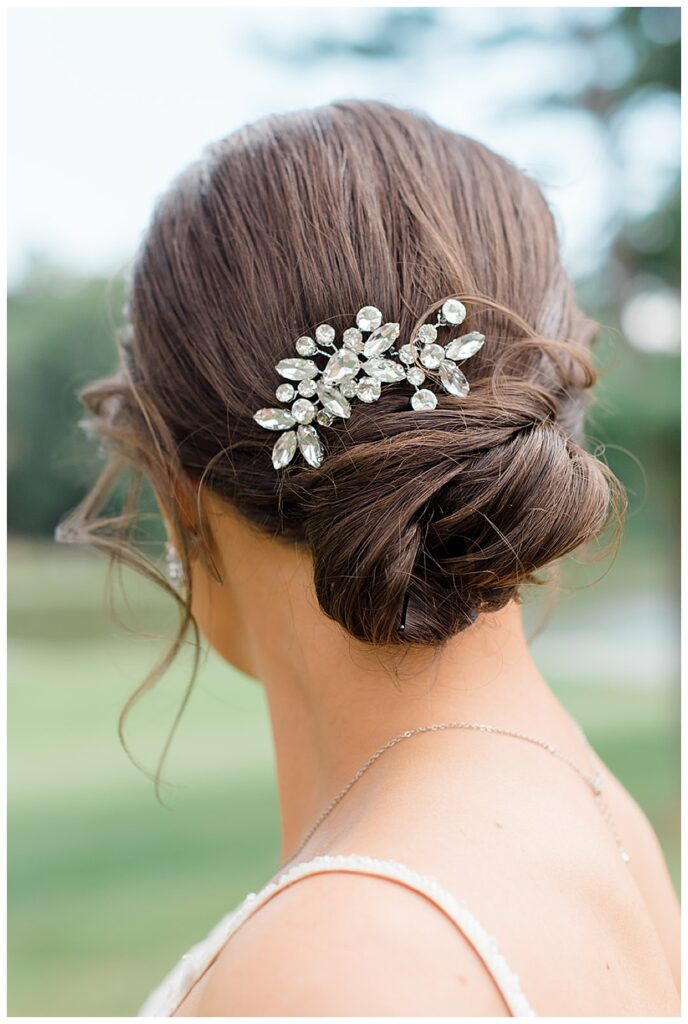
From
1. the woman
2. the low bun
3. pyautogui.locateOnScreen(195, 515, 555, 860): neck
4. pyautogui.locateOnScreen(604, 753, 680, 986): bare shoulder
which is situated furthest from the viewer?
pyautogui.locateOnScreen(604, 753, 680, 986): bare shoulder

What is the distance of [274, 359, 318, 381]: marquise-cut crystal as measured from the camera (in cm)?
121

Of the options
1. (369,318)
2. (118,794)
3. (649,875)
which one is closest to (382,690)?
(369,318)

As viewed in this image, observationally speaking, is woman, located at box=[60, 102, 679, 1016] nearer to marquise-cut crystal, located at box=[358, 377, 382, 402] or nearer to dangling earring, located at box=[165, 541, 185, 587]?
marquise-cut crystal, located at box=[358, 377, 382, 402]

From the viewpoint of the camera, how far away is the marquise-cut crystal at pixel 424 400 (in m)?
1.18

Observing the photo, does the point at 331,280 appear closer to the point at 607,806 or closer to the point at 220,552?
the point at 220,552

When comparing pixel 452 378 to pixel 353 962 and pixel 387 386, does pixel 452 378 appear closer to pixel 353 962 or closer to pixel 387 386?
pixel 387 386

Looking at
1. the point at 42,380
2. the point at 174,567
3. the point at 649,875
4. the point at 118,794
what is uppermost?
the point at 174,567

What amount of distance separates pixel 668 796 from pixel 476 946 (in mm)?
6433

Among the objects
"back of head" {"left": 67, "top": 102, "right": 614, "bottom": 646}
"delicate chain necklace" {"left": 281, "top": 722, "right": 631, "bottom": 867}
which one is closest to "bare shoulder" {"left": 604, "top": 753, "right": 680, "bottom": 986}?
"delicate chain necklace" {"left": 281, "top": 722, "right": 631, "bottom": 867}

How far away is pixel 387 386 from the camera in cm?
121

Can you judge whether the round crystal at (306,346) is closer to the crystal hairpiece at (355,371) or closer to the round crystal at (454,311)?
the crystal hairpiece at (355,371)

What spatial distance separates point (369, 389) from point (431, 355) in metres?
0.09

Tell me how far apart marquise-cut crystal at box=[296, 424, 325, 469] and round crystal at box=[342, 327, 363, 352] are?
118mm

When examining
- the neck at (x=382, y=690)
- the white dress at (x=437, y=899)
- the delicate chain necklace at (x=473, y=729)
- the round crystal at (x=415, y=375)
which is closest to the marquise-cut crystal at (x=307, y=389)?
the round crystal at (x=415, y=375)
